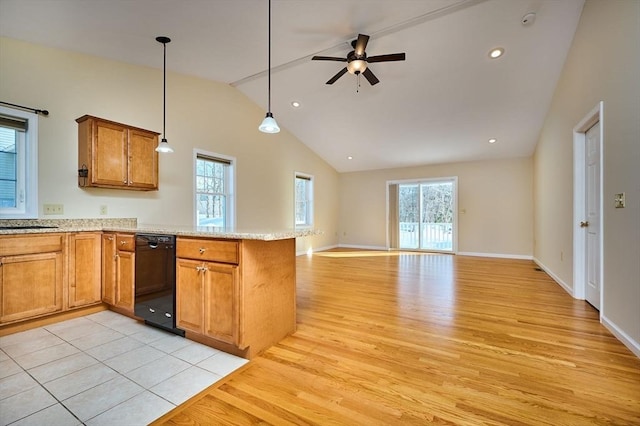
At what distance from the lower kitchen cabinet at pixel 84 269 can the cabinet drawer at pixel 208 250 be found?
4.61ft

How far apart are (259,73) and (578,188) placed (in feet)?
15.1

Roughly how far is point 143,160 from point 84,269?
1426 mm

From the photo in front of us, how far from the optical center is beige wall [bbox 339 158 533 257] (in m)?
6.73

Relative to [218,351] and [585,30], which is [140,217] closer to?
[218,351]

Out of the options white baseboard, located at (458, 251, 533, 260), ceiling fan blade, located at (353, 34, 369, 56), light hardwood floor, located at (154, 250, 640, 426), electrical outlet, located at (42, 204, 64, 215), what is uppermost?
ceiling fan blade, located at (353, 34, 369, 56)

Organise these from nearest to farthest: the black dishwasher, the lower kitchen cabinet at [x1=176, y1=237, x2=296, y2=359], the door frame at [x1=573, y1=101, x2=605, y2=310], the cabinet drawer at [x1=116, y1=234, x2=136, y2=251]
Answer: the lower kitchen cabinet at [x1=176, y1=237, x2=296, y2=359] → the black dishwasher → the cabinet drawer at [x1=116, y1=234, x2=136, y2=251] → the door frame at [x1=573, y1=101, x2=605, y2=310]

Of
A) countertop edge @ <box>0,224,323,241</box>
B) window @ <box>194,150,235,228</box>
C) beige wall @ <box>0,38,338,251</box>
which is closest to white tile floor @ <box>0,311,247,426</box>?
countertop edge @ <box>0,224,323,241</box>

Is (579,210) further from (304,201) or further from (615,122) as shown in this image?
(304,201)

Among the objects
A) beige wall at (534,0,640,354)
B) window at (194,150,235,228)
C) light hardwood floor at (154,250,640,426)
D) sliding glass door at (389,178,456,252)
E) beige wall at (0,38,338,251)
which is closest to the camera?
light hardwood floor at (154,250,640,426)

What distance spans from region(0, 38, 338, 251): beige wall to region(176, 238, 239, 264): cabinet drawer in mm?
1889

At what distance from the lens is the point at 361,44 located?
10.3 ft

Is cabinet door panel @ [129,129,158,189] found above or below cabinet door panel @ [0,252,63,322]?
above

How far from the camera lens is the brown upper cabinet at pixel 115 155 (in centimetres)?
318

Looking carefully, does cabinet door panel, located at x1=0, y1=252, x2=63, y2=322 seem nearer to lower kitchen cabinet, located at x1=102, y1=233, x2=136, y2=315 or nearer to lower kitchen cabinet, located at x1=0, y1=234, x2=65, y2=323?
lower kitchen cabinet, located at x1=0, y1=234, x2=65, y2=323
